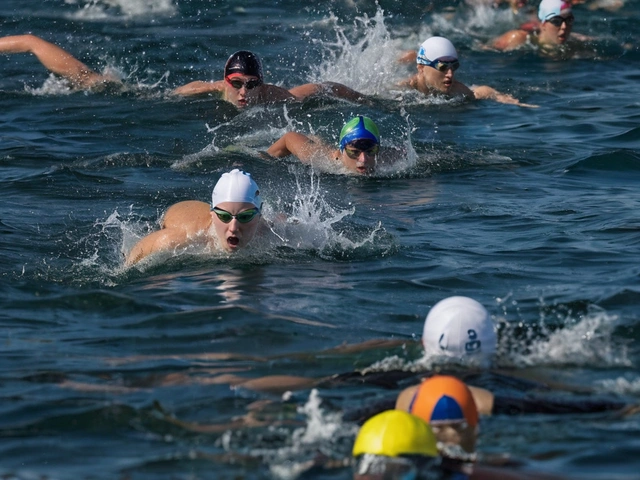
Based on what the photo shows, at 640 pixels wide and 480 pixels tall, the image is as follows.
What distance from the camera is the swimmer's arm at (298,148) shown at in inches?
529

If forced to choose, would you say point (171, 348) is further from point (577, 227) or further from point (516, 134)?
point (516, 134)

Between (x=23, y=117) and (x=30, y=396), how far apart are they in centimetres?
963

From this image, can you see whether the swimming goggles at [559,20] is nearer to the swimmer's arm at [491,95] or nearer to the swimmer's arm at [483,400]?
the swimmer's arm at [491,95]

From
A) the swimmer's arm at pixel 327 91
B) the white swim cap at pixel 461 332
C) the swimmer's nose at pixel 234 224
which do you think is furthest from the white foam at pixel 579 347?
the swimmer's arm at pixel 327 91

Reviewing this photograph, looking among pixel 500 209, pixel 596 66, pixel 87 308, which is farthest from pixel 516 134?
pixel 87 308

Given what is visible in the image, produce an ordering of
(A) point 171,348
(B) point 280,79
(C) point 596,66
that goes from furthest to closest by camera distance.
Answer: (C) point 596,66 < (B) point 280,79 < (A) point 171,348

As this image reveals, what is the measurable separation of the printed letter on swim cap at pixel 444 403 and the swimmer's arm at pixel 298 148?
7481mm

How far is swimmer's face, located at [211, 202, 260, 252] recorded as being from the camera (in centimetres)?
955

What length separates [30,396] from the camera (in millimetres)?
6965

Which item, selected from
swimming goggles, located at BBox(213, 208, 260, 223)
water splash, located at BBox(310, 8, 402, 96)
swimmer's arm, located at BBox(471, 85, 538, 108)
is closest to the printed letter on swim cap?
swimming goggles, located at BBox(213, 208, 260, 223)

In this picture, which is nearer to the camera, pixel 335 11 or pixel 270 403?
pixel 270 403

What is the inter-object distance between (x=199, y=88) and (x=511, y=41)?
703cm

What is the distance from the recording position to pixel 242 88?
15.5 meters

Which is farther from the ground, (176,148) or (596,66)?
(596,66)
